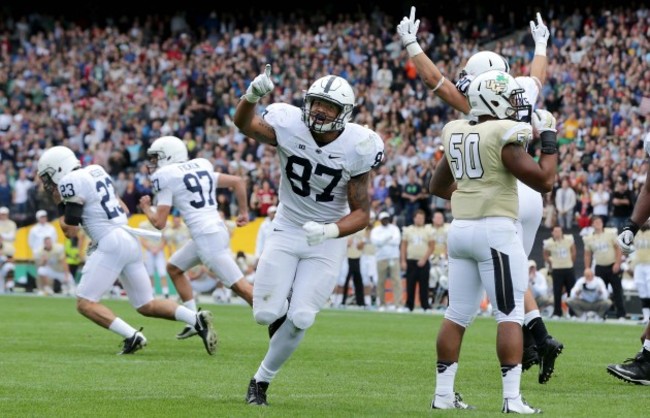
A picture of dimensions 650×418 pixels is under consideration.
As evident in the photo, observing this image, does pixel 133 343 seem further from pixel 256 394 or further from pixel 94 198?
pixel 256 394

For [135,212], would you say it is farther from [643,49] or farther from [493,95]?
[493,95]

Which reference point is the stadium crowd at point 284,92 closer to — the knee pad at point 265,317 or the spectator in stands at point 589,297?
the spectator in stands at point 589,297

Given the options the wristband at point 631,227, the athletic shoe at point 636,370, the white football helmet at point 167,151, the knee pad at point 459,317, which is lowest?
the athletic shoe at point 636,370

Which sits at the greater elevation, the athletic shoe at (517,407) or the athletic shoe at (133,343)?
the athletic shoe at (517,407)

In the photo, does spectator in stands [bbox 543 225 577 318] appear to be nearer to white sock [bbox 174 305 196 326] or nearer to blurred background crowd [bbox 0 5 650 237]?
blurred background crowd [bbox 0 5 650 237]

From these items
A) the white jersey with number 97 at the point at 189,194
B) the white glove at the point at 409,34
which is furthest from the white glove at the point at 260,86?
the white jersey with number 97 at the point at 189,194

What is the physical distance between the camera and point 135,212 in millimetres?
24109

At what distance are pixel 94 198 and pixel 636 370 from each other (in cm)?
501

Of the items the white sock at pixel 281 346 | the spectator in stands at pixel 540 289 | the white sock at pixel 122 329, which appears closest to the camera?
the white sock at pixel 281 346

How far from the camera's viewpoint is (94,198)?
35.6ft

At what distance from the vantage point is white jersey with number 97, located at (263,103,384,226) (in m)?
6.97

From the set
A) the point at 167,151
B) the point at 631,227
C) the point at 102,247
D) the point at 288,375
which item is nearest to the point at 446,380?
the point at 631,227

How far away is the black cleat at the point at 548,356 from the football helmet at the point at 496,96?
2.05m

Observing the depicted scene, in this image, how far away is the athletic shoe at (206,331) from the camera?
10484 mm
